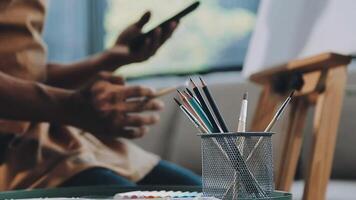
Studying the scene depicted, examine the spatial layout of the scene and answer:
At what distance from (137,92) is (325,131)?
1.69 ft

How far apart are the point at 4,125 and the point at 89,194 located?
70 centimetres

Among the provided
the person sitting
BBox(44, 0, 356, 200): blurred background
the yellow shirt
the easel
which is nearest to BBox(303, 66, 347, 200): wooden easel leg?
the easel

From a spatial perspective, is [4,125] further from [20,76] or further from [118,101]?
[118,101]

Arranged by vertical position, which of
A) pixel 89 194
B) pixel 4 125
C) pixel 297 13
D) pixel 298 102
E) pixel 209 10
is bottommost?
pixel 89 194

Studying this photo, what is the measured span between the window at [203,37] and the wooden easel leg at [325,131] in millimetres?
1349

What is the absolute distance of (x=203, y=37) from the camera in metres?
2.55

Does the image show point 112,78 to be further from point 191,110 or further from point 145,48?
point 191,110

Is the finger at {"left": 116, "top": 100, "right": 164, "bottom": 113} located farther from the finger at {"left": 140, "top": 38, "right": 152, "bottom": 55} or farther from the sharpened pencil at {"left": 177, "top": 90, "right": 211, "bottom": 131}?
the sharpened pencil at {"left": 177, "top": 90, "right": 211, "bottom": 131}

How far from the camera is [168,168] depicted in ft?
4.64

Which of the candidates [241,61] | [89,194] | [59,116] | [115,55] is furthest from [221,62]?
[89,194]

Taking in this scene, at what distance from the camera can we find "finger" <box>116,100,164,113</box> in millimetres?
1463

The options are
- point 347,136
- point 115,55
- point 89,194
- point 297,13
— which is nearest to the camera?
point 89,194

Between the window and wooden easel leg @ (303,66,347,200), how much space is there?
1349 millimetres

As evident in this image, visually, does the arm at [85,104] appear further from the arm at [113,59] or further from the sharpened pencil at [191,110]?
the sharpened pencil at [191,110]
